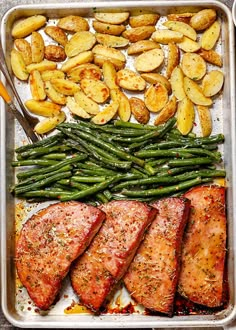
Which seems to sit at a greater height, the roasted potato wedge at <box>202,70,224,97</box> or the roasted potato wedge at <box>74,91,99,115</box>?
the roasted potato wedge at <box>202,70,224,97</box>

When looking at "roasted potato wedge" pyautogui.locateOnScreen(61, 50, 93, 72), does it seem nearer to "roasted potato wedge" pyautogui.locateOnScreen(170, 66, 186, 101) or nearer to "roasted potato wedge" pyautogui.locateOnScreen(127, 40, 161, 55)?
"roasted potato wedge" pyautogui.locateOnScreen(127, 40, 161, 55)

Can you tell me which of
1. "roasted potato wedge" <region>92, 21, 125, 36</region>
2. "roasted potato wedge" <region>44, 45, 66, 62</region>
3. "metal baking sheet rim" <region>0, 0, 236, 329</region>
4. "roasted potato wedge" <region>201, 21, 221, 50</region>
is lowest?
"metal baking sheet rim" <region>0, 0, 236, 329</region>

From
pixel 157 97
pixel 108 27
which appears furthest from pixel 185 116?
pixel 108 27

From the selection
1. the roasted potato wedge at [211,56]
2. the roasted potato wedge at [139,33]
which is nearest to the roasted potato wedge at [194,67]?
the roasted potato wedge at [211,56]

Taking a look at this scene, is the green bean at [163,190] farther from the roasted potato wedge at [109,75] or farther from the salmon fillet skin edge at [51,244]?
the roasted potato wedge at [109,75]

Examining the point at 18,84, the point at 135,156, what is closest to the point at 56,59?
the point at 18,84

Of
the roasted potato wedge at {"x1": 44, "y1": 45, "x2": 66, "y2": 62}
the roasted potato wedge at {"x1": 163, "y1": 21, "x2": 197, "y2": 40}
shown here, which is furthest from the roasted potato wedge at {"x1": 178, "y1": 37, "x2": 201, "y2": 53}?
the roasted potato wedge at {"x1": 44, "y1": 45, "x2": 66, "y2": 62}
